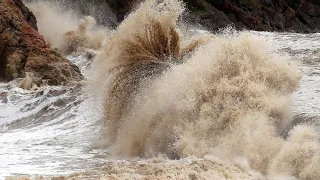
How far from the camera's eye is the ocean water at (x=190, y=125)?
6898 millimetres

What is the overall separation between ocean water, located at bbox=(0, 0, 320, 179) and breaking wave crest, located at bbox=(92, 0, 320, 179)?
0.02m

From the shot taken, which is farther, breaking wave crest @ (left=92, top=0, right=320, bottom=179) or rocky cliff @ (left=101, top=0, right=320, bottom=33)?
rocky cliff @ (left=101, top=0, right=320, bottom=33)

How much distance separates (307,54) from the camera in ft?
46.5

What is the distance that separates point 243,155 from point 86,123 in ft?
15.5

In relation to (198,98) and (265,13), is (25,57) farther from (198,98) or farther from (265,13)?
(265,13)

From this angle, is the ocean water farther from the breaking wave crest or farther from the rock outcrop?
→ the rock outcrop

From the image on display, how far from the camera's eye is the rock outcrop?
14.8m

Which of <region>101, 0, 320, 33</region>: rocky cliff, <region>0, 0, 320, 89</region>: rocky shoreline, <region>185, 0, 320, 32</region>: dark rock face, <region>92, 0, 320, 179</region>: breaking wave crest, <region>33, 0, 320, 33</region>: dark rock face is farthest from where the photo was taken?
<region>185, 0, 320, 32</region>: dark rock face

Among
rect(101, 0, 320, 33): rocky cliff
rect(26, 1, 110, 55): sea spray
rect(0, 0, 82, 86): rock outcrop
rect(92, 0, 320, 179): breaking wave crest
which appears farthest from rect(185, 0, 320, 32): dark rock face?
rect(92, 0, 320, 179): breaking wave crest

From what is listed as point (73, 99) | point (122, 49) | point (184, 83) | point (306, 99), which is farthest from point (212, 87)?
point (73, 99)

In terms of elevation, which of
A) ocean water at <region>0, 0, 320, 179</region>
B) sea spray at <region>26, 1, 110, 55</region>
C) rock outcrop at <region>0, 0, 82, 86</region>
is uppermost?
sea spray at <region>26, 1, 110, 55</region>

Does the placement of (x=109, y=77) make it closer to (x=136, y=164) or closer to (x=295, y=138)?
(x=136, y=164)

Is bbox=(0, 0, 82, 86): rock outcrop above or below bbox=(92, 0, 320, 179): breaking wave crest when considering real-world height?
above

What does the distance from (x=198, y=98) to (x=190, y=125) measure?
0.57m
